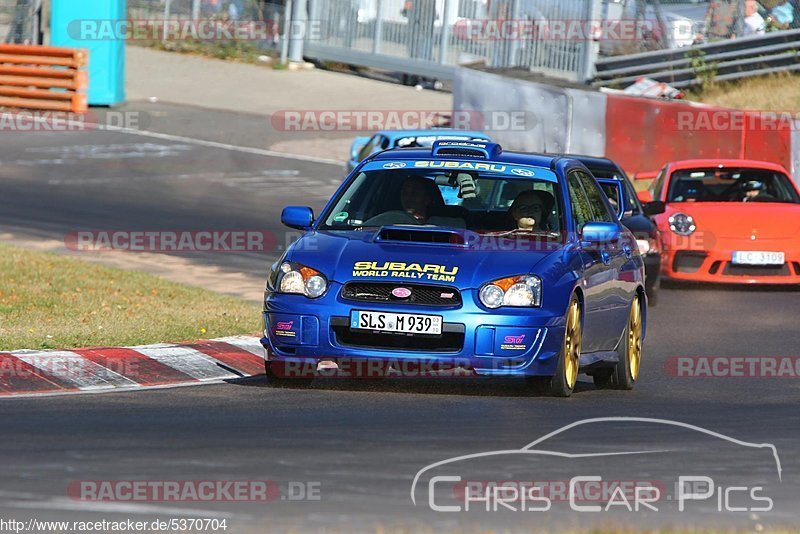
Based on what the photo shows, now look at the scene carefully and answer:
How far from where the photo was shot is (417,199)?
994 cm

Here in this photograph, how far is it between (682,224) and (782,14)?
1498 centimetres

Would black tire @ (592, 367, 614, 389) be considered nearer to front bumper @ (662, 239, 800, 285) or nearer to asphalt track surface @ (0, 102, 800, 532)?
asphalt track surface @ (0, 102, 800, 532)

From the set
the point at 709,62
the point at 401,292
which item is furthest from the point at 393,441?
the point at 709,62

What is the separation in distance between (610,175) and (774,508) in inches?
394

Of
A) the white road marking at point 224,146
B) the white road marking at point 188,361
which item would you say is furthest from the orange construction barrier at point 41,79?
the white road marking at point 188,361

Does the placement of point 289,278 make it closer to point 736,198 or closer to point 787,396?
point 787,396

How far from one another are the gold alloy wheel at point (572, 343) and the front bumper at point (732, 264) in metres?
7.06

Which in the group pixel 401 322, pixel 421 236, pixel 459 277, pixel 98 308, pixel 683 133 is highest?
pixel 421 236

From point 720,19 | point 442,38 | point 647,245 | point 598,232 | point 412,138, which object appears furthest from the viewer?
point 442,38

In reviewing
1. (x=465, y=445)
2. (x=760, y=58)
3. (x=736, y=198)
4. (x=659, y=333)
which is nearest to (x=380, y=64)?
(x=760, y=58)

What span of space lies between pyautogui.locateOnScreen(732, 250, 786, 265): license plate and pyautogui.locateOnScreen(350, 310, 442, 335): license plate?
26.3ft

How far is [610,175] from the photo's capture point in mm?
15922

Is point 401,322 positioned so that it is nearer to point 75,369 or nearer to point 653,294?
point 75,369

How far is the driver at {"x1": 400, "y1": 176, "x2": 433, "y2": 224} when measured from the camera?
991 cm
